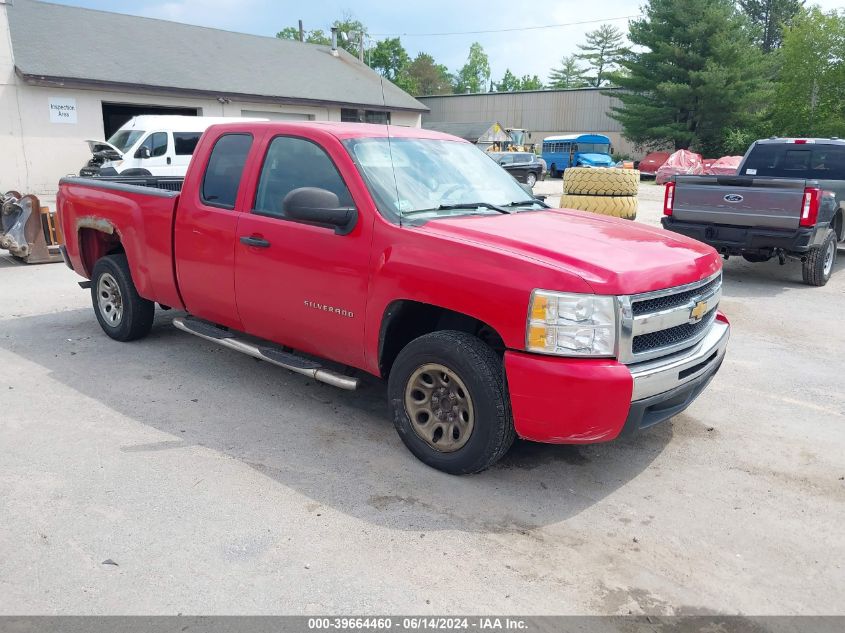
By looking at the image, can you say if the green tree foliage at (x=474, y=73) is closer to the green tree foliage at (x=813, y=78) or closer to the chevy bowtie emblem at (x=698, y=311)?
the green tree foliage at (x=813, y=78)

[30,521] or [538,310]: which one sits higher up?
[538,310]

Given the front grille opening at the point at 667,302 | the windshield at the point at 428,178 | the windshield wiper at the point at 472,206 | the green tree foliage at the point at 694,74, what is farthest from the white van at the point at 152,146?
the green tree foliage at the point at 694,74

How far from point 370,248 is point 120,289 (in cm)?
317

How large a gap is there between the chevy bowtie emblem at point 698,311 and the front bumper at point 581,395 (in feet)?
1.39

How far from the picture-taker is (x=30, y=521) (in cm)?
346

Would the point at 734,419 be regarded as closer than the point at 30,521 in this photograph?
No

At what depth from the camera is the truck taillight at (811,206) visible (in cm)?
848

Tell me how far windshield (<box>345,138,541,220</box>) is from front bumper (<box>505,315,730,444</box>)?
1.31 m

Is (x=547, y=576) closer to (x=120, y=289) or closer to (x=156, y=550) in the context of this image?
(x=156, y=550)

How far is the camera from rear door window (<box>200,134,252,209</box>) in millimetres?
5008

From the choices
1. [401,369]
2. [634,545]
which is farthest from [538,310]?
[634,545]

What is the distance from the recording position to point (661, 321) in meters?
3.67

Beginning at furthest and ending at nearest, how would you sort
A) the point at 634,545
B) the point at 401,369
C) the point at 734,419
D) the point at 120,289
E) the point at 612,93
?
the point at 612,93
the point at 120,289
the point at 734,419
the point at 401,369
the point at 634,545

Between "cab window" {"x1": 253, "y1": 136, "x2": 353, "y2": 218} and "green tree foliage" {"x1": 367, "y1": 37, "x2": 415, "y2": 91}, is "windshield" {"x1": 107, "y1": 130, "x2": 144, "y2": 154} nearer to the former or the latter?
"cab window" {"x1": 253, "y1": 136, "x2": 353, "y2": 218}
